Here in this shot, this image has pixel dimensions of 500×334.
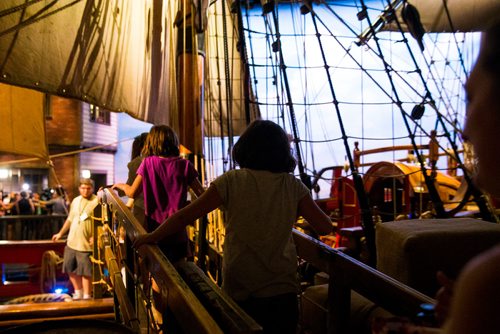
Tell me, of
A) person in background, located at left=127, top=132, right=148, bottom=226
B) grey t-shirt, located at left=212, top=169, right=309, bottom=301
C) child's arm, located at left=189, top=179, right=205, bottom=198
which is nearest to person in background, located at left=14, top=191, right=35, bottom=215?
person in background, located at left=127, top=132, right=148, bottom=226

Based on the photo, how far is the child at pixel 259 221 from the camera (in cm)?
178

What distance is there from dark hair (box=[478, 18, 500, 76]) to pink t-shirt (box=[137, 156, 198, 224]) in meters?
2.56

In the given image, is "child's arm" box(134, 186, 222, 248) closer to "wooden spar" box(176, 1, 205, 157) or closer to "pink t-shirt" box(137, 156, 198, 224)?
"pink t-shirt" box(137, 156, 198, 224)

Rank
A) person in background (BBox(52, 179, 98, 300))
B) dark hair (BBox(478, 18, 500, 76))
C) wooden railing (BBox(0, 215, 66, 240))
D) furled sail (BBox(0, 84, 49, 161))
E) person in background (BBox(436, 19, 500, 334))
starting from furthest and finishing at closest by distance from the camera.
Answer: wooden railing (BBox(0, 215, 66, 240))
furled sail (BBox(0, 84, 49, 161))
person in background (BBox(52, 179, 98, 300))
dark hair (BBox(478, 18, 500, 76))
person in background (BBox(436, 19, 500, 334))

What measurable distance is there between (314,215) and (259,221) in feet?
0.89

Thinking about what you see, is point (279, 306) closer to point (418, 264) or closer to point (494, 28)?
point (418, 264)

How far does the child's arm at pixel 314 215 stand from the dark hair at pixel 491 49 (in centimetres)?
126

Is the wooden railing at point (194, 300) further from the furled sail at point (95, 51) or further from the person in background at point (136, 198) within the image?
the furled sail at point (95, 51)

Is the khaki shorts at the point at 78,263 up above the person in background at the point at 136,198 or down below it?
below

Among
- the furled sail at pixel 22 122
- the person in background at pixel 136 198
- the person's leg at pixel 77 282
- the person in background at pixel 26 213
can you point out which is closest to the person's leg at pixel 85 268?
the person's leg at pixel 77 282

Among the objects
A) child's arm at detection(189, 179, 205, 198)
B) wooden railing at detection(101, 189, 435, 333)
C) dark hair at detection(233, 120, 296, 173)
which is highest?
dark hair at detection(233, 120, 296, 173)

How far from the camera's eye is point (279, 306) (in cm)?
183

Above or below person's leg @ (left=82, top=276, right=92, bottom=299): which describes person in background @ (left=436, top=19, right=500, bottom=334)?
above

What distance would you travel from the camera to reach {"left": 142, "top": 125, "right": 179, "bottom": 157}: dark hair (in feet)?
10.1
